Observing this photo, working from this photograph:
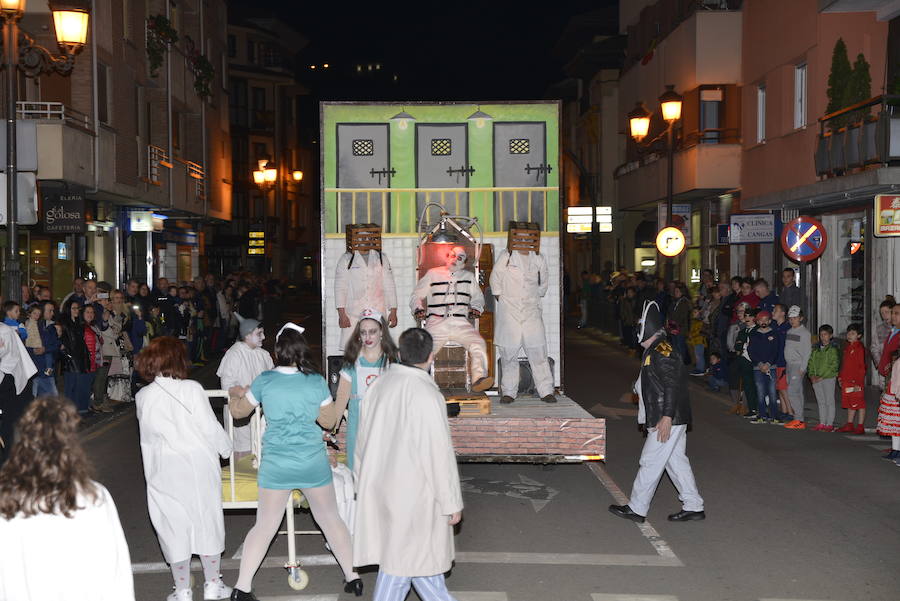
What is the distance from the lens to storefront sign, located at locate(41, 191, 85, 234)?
68.3 ft

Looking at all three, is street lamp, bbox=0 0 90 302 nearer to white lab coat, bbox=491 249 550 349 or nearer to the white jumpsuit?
the white jumpsuit

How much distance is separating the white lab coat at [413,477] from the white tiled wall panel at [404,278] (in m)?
5.85

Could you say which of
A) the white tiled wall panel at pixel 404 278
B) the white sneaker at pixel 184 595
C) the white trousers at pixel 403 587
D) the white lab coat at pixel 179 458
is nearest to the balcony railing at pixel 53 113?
the white tiled wall panel at pixel 404 278

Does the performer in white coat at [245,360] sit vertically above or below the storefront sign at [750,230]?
below

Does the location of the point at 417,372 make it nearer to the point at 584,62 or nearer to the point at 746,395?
the point at 746,395

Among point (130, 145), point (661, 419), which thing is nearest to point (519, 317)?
point (661, 419)

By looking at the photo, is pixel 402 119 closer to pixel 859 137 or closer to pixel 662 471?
pixel 662 471

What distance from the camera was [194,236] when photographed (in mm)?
37719

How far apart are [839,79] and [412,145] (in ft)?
37.7

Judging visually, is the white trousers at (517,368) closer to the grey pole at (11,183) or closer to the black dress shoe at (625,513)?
the black dress shoe at (625,513)

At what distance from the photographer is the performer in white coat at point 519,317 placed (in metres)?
10.9

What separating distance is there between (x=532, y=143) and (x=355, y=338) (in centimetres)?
486

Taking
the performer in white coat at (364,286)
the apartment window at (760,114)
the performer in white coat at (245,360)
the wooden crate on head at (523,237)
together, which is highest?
the apartment window at (760,114)

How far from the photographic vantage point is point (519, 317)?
1116 centimetres
